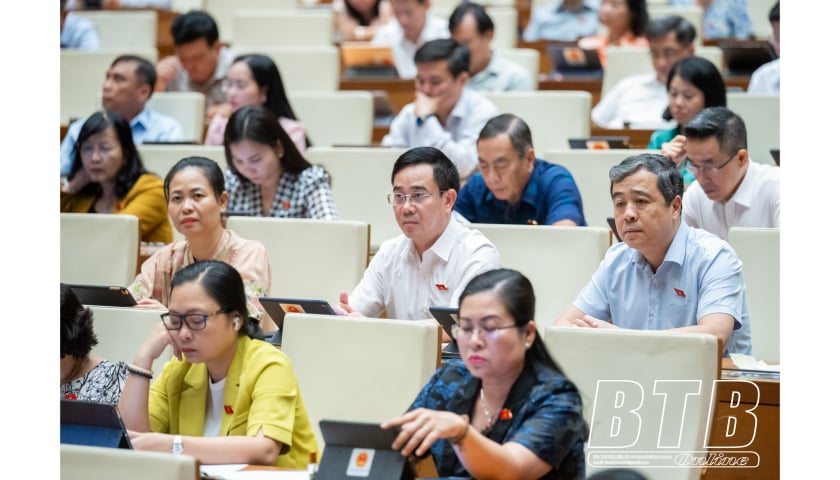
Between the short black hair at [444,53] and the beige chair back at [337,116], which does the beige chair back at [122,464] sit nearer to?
the short black hair at [444,53]

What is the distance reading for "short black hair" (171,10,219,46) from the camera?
5746 millimetres

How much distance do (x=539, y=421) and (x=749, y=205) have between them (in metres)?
1.81

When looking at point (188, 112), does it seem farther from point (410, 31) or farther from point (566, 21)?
point (566, 21)

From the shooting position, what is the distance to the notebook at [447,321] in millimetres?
2834

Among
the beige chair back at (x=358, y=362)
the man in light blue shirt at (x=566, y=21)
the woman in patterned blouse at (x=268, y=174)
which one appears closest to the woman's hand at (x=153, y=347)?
the beige chair back at (x=358, y=362)

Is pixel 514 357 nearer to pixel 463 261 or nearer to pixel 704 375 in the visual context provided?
pixel 704 375

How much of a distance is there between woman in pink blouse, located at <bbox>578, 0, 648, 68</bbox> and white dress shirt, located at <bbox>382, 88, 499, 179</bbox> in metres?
1.48

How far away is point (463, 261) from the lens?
10.9 feet

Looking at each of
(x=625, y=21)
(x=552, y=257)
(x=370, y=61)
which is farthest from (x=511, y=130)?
(x=625, y=21)

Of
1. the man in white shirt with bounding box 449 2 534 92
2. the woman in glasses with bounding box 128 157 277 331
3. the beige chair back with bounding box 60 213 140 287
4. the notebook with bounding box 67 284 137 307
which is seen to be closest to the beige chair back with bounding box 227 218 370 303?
the woman in glasses with bounding box 128 157 277 331

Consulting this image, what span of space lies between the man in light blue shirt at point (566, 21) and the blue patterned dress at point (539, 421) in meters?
4.78

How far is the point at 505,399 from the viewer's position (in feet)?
7.38
